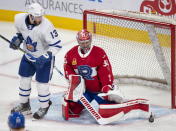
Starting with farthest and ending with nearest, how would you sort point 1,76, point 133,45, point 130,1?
point 130,1
point 1,76
point 133,45

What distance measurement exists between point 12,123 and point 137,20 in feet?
8.16

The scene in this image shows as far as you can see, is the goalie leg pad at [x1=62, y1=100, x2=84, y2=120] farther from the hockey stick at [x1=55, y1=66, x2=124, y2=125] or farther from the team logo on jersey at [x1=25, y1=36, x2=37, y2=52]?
the team logo on jersey at [x1=25, y1=36, x2=37, y2=52]

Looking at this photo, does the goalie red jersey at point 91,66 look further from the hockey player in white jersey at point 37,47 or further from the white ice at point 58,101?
the white ice at point 58,101

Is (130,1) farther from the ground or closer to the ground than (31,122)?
farther from the ground

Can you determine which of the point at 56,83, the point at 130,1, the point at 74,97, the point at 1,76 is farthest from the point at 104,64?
the point at 130,1

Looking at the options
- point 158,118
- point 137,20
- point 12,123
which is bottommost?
point 158,118

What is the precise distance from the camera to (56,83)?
6.12 m

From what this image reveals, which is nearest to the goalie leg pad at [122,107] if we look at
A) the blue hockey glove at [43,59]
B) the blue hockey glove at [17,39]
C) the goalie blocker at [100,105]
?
the goalie blocker at [100,105]

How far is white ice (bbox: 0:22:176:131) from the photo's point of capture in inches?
194

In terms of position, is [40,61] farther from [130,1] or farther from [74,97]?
[130,1]

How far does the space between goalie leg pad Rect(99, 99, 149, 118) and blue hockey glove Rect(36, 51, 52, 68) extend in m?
0.58

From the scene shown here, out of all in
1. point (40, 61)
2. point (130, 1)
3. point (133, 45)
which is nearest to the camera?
point (40, 61)

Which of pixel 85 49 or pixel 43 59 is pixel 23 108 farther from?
pixel 85 49

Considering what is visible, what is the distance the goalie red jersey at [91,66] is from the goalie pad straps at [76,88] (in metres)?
0.06
